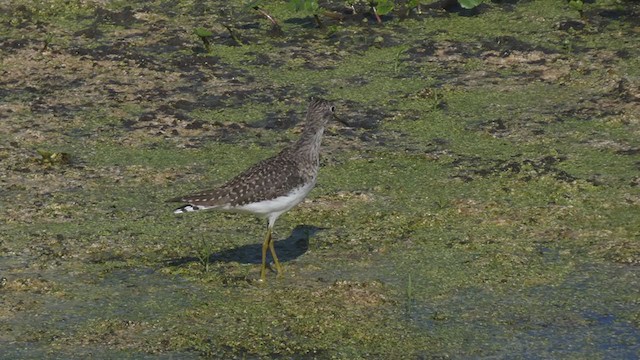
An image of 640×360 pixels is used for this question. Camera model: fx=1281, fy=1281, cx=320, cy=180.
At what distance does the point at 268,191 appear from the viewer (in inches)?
348

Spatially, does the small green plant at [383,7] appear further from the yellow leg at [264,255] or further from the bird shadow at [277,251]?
the yellow leg at [264,255]

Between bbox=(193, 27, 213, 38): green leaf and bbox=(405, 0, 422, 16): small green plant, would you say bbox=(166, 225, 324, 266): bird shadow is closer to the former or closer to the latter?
bbox=(193, 27, 213, 38): green leaf

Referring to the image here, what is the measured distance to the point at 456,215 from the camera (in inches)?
386

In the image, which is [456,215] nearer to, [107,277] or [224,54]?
[107,277]

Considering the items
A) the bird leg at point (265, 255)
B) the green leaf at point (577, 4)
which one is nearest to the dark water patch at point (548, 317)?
the bird leg at point (265, 255)

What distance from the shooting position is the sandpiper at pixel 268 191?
876 cm

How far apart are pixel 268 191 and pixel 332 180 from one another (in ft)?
5.42

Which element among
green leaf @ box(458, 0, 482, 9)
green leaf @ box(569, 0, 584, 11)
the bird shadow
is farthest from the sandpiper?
green leaf @ box(569, 0, 584, 11)

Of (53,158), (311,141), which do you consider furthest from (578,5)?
(53,158)

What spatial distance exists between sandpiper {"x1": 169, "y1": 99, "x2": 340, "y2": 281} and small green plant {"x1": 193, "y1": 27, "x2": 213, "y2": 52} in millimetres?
3685

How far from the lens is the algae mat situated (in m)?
8.14

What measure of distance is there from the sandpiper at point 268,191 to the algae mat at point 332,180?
16.4 inches

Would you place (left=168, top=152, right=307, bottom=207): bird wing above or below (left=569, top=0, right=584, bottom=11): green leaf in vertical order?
below

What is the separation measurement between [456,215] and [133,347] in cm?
305
